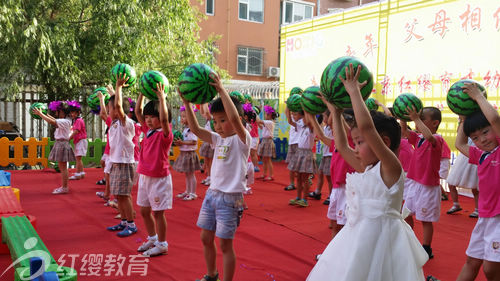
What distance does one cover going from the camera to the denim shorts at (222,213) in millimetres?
3344

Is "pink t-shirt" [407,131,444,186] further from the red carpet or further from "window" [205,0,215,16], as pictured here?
"window" [205,0,215,16]

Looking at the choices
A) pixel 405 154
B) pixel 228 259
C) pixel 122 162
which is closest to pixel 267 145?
pixel 405 154

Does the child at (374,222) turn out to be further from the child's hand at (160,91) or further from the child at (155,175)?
the child at (155,175)

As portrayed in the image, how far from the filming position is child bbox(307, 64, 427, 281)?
210cm

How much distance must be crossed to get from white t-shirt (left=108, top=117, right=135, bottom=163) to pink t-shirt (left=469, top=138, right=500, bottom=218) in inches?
152

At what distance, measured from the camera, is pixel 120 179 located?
5.07 m

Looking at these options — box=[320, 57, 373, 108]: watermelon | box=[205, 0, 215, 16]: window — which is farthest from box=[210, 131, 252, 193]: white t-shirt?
box=[205, 0, 215, 16]: window

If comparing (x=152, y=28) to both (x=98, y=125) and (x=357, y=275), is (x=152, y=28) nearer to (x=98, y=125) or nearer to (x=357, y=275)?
(x=98, y=125)

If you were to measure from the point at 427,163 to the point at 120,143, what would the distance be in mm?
3654

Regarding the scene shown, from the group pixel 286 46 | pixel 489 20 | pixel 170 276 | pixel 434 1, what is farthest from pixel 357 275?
pixel 286 46

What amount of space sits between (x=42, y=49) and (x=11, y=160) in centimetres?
314

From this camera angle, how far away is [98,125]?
44.0 ft

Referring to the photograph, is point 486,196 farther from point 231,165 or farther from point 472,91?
point 231,165

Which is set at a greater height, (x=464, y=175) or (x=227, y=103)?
(x=227, y=103)
